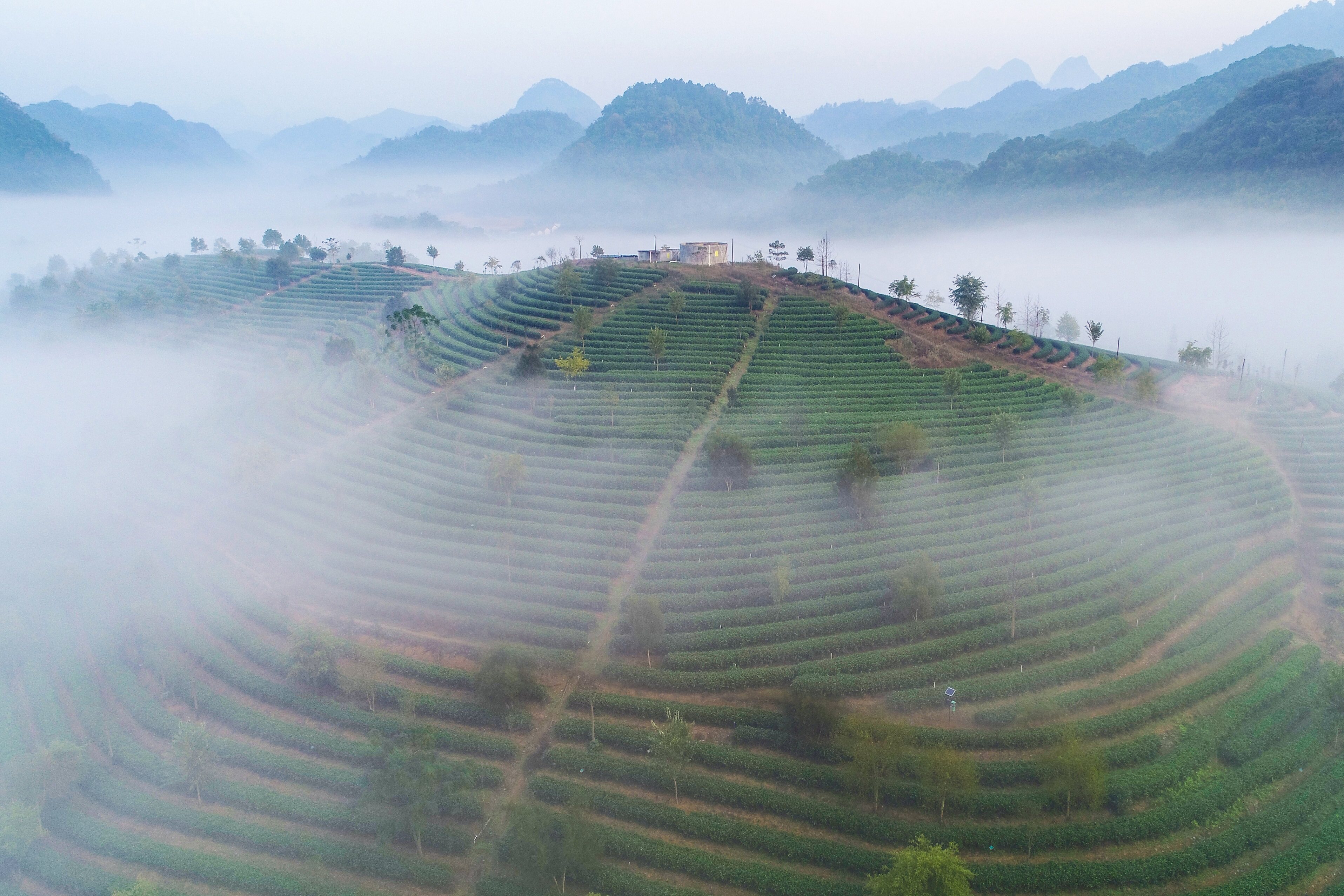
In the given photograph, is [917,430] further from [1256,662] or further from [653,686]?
[653,686]

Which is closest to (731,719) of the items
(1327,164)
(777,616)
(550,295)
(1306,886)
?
(777,616)

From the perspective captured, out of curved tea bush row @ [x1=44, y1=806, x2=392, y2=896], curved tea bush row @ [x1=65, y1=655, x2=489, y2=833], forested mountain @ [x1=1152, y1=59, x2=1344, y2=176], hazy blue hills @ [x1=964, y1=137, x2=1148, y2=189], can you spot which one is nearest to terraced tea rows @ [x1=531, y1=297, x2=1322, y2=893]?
curved tea bush row @ [x1=65, y1=655, x2=489, y2=833]

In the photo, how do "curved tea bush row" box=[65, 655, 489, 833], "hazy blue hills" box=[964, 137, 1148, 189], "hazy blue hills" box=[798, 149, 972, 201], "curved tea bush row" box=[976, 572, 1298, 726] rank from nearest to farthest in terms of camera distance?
"curved tea bush row" box=[65, 655, 489, 833] → "curved tea bush row" box=[976, 572, 1298, 726] → "hazy blue hills" box=[964, 137, 1148, 189] → "hazy blue hills" box=[798, 149, 972, 201]

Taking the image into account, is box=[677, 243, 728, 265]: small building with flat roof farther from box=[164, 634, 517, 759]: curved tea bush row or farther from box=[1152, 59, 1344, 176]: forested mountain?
box=[1152, 59, 1344, 176]: forested mountain

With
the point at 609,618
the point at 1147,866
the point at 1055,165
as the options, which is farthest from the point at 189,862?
the point at 1055,165

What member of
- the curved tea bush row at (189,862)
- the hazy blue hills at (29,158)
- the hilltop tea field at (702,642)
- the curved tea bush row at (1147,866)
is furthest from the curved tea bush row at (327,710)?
the hazy blue hills at (29,158)

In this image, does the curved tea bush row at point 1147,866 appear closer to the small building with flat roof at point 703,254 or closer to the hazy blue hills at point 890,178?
the small building with flat roof at point 703,254
